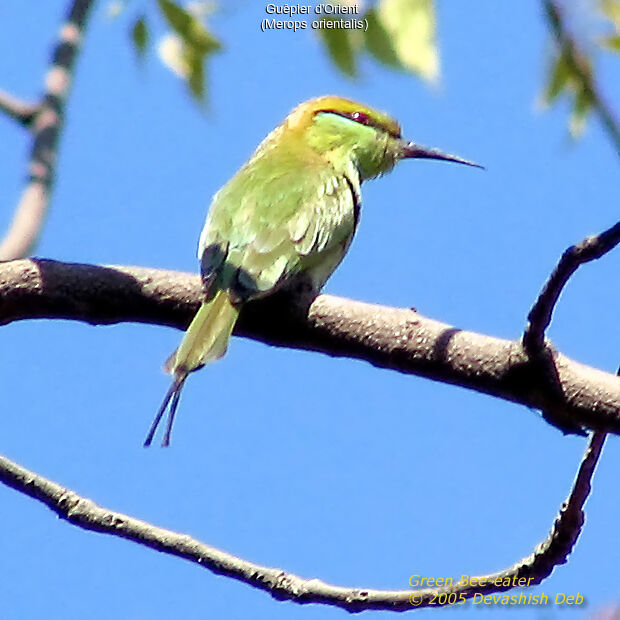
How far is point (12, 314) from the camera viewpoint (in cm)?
203

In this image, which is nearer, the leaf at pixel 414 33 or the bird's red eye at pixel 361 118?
the leaf at pixel 414 33

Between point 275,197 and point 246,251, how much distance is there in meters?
0.39

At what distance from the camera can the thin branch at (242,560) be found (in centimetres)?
183

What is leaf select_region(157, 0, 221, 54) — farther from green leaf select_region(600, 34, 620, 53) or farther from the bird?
green leaf select_region(600, 34, 620, 53)

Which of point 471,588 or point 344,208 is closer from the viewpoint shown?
point 471,588

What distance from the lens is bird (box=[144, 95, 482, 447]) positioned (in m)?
2.35

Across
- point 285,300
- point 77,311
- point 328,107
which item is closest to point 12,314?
point 77,311

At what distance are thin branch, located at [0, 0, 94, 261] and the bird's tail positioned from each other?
0.45 m

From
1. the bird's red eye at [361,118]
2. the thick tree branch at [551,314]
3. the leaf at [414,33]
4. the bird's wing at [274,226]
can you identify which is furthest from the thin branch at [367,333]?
the bird's red eye at [361,118]

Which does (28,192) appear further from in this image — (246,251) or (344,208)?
(344,208)

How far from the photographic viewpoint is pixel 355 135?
3.91m

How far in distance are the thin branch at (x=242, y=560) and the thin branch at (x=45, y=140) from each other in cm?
39

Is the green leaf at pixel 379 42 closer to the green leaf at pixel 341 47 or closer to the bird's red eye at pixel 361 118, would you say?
the green leaf at pixel 341 47

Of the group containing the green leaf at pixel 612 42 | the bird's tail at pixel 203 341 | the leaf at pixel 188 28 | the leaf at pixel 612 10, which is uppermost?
the leaf at pixel 188 28
